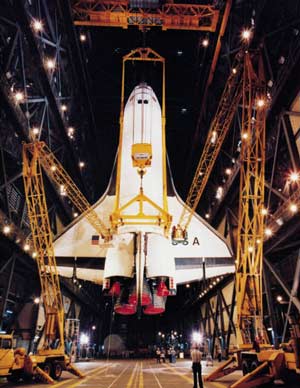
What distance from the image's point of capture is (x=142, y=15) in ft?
87.9

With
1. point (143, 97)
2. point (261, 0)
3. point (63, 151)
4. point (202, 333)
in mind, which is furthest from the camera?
point (202, 333)

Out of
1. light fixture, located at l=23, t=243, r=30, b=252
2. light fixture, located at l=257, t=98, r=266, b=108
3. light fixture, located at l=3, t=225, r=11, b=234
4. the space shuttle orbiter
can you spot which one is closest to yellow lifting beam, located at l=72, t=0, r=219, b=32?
the space shuttle orbiter

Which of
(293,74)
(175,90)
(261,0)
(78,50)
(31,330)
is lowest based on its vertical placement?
(31,330)

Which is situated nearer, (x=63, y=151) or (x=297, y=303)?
(x=297, y=303)

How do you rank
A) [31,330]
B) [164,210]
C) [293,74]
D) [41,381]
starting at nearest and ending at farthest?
[41,381] → [293,74] → [164,210] → [31,330]

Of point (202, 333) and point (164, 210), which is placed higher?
point (164, 210)

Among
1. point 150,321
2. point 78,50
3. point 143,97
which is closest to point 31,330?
point 143,97

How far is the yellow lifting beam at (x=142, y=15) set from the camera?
86.4ft

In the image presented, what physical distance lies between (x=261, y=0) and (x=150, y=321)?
60545 millimetres

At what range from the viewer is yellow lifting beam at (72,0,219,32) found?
26328 mm

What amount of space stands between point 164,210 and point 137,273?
424 centimetres

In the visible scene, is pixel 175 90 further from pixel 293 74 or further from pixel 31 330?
pixel 31 330

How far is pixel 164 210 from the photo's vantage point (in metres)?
17.8

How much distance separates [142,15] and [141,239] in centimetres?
1987
